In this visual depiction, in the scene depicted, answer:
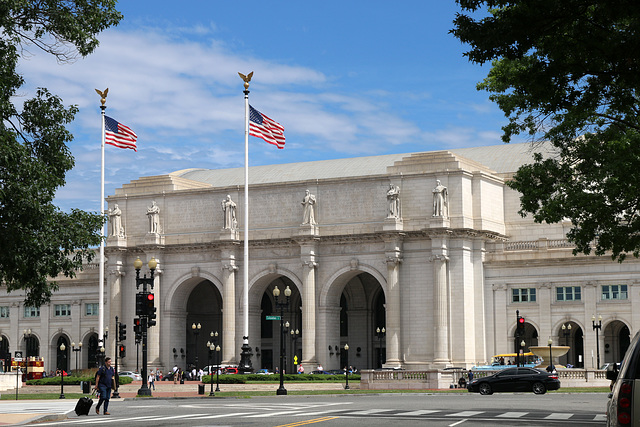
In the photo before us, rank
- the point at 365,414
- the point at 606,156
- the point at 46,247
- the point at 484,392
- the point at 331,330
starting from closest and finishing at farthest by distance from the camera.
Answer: the point at 46,247
the point at 365,414
the point at 606,156
the point at 484,392
the point at 331,330

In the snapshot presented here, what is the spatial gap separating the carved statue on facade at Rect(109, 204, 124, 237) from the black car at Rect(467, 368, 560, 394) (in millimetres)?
54794

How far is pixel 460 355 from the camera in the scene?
87.2 meters

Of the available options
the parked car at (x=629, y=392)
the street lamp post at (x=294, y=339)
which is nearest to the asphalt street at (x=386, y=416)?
the parked car at (x=629, y=392)

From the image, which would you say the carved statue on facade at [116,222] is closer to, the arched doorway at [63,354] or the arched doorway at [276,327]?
the arched doorway at [276,327]

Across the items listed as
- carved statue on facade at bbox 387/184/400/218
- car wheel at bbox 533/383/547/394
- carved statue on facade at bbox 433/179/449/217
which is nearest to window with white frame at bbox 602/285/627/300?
carved statue on facade at bbox 433/179/449/217

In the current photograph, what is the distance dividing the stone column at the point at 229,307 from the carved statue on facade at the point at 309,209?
330 inches

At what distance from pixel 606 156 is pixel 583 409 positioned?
9.01m

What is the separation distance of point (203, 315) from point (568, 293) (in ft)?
137

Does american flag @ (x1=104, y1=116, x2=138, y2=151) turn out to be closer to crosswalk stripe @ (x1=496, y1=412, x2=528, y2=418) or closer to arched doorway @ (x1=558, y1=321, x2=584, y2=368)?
arched doorway @ (x1=558, y1=321, x2=584, y2=368)

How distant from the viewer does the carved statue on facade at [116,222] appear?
334 ft

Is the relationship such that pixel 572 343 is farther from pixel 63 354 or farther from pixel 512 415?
pixel 512 415

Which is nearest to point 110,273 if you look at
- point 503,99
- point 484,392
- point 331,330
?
point 331,330

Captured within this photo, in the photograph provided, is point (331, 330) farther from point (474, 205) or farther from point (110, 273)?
point (110, 273)

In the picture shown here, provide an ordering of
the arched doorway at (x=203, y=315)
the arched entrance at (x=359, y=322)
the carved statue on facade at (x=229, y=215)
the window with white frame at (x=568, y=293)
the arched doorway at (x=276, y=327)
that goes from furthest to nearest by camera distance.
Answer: the arched doorway at (x=203, y=315), the arched doorway at (x=276, y=327), the carved statue on facade at (x=229, y=215), the arched entrance at (x=359, y=322), the window with white frame at (x=568, y=293)
